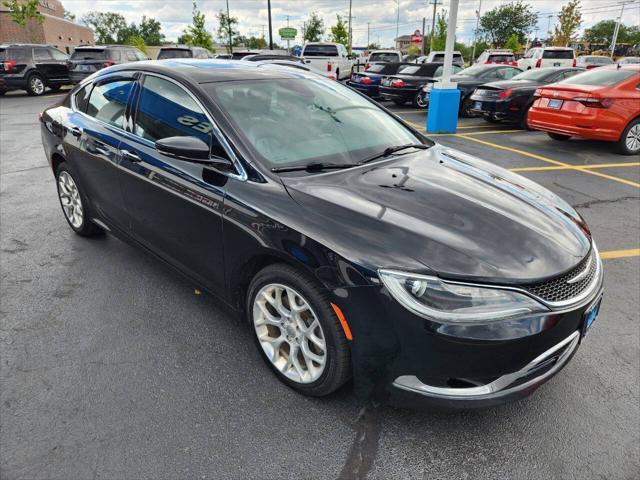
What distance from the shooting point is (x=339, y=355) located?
219cm

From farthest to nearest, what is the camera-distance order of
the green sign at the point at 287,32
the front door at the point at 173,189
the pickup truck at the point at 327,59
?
1. the green sign at the point at 287,32
2. the pickup truck at the point at 327,59
3. the front door at the point at 173,189

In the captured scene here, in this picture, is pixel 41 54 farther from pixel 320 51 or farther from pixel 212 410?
pixel 212 410

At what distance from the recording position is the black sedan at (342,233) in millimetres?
1969

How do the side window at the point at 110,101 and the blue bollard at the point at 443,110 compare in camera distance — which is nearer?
the side window at the point at 110,101

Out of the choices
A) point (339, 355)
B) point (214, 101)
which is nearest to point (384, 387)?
point (339, 355)

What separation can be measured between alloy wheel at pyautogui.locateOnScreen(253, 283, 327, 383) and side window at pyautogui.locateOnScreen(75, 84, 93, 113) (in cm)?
270

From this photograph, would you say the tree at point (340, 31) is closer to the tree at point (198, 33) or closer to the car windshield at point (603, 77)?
the tree at point (198, 33)

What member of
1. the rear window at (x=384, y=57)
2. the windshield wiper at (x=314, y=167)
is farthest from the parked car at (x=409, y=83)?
the windshield wiper at (x=314, y=167)

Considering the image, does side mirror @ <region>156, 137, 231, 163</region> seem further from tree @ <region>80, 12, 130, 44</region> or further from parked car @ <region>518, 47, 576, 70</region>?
tree @ <region>80, 12, 130, 44</region>

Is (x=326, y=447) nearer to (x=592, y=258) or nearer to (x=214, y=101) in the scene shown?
(x=592, y=258)

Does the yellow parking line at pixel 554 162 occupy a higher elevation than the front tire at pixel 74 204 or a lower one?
lower

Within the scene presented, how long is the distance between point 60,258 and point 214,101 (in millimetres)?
2363

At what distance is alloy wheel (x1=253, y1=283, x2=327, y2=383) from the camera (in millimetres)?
2332

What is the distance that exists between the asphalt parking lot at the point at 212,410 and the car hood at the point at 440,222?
32.9 inches
